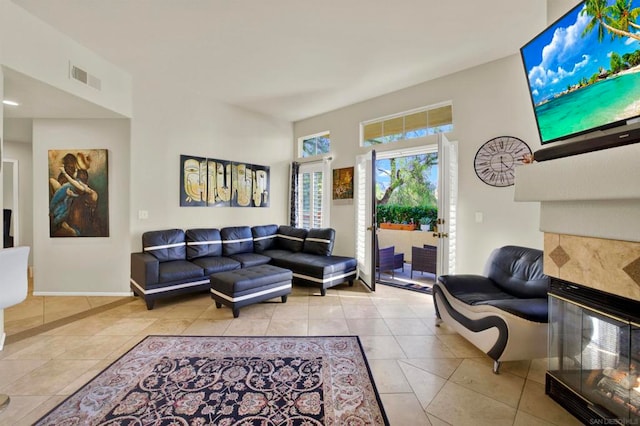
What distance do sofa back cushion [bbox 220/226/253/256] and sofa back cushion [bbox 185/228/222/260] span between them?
0.31 ft

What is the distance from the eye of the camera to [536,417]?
1.71 meters

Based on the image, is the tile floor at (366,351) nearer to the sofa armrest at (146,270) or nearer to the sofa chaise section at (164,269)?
the sofa chaise section at (164,269)

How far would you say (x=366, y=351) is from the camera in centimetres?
252

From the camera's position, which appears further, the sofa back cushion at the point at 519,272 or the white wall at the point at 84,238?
the white wall at the point at 84,238

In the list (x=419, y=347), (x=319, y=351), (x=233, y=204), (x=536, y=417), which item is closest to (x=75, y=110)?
(x=233, y=204)

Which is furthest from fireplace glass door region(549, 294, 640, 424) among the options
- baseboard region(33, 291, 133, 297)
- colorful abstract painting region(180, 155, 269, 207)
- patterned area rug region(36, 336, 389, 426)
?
baseboard region(33, 291, 133, 297)

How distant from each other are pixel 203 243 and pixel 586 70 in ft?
15.4

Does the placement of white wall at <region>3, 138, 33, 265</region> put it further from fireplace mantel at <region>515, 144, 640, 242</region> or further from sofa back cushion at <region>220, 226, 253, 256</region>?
fireplace mantel at <region>515, 144, 640, 242</region>

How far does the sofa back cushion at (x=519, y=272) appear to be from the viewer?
2.54 metres

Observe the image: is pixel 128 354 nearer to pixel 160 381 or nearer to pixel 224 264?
pixel 160 381

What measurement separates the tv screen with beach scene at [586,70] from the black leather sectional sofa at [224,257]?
3127 mm

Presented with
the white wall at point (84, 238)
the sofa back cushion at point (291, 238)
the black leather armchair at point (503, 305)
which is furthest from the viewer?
the sofa back cushion at point (291, 238)

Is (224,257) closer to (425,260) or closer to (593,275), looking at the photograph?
(425,260)

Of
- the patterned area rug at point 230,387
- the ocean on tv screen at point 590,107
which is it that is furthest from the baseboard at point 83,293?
the ocean on tv screen at point 590,107
